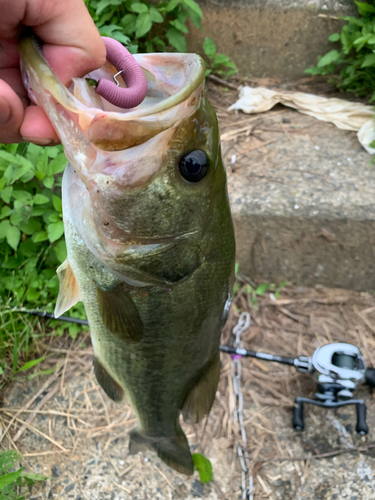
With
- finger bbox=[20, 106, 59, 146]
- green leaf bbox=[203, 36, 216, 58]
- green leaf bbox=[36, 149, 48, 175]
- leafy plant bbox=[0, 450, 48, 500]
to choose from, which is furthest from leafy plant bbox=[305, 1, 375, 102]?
leafy plant bbox=[0, 450, 48, 500]

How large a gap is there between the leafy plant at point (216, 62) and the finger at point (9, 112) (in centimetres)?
284

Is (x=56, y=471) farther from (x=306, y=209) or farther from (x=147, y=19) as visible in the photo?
(x=147, y=19)

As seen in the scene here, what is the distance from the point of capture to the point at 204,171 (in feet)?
3.21

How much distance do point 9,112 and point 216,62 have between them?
3014mm

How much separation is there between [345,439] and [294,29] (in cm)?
347

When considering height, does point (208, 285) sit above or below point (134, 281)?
below

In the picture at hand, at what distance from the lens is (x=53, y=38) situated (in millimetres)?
950

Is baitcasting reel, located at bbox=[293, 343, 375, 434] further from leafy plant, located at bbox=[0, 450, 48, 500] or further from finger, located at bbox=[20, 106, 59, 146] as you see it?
finger, located at bbox=[20, 106, 59, 146]

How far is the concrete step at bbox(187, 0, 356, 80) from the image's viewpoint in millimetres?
3473

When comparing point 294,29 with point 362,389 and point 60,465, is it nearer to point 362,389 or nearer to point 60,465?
point 362,389

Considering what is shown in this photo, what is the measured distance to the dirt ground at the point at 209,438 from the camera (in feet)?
6.66

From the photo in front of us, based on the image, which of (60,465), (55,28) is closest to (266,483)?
(60,465)

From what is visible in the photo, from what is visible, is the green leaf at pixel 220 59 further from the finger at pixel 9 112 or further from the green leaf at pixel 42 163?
the finger at pixel 9 112

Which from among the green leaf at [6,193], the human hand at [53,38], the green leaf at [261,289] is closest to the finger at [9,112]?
the human hand at [53,38]
